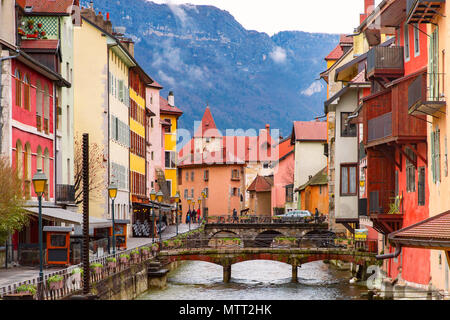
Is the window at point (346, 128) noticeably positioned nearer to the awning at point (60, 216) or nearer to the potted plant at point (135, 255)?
the potted plant at point (135, 255)

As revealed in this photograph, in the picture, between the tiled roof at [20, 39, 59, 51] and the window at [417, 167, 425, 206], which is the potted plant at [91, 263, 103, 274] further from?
the tiled roof at [20, 39, 59, 51]

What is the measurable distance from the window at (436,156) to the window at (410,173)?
4.05 metres

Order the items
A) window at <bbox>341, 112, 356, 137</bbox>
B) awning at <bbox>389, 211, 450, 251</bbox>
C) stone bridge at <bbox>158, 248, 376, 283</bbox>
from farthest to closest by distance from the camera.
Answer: window at <bbox>341, 112, 356, 137</bbox> → stone bridge at <bbox>158, 248, 376, 283</bbox> → awning at <bbox>389, 211, 450, 251</bbox>

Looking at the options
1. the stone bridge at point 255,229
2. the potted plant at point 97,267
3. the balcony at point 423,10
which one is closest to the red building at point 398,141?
the balcony at point 423,10

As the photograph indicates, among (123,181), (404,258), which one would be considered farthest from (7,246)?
(123,181)

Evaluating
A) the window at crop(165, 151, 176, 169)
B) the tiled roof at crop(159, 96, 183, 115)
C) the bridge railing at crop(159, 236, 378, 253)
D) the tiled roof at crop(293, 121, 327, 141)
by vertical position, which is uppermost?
the tiled roof at crop(159, 96, 183, 115)

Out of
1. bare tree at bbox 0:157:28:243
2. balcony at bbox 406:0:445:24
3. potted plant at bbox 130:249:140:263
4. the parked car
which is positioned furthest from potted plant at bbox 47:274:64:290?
the parked car

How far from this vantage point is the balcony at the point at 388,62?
3647cm

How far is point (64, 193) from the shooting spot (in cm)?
4469

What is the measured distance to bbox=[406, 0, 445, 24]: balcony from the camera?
2692 cm

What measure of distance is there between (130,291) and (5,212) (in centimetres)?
937

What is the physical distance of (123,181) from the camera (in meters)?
68.6

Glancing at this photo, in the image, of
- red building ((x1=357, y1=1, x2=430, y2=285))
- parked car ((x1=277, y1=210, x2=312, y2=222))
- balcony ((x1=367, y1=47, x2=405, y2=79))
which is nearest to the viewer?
red building ((x1=357, y1=1, x2=430, y2=285))

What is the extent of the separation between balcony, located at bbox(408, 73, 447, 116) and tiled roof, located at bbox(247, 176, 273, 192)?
3796 inches
